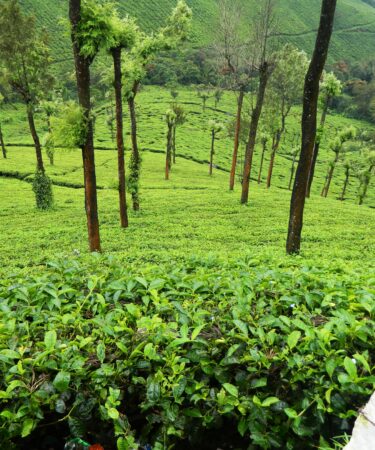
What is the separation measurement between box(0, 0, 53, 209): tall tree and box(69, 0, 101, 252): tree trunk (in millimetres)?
16032

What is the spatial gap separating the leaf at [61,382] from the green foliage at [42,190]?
27.3m

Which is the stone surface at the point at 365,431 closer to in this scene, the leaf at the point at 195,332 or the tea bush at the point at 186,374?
the tea bush at the point at 186,374

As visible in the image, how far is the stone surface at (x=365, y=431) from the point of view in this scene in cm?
235

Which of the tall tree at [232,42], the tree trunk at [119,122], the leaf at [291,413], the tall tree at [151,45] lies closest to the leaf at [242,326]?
the leaf at [291,413]

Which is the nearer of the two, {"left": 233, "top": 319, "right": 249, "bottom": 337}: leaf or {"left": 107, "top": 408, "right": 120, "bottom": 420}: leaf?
{"left": 107, "top": 408, "right": 120, "bottom": 420}: leaf

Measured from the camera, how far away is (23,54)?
83.4 ft

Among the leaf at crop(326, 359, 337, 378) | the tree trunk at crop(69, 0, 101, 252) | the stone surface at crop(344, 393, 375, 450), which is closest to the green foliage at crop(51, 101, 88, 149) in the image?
the tree trunk at crop(69, 0, 101, 252)

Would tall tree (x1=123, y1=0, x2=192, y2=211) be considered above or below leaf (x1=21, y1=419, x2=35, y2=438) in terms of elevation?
above

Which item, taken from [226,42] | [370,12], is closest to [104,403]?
[226,42]

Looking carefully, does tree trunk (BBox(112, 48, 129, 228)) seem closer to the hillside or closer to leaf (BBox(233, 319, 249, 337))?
leaf (BBox(233, 319, 249, 337))

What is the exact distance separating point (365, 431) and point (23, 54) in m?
29.7

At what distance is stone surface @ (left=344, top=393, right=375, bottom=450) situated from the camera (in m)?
2.35

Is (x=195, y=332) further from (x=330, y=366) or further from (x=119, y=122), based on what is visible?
(x=119, y=122)

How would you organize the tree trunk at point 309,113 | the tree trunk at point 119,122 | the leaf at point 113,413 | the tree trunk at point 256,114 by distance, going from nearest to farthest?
the leaf at point 113,413 → the tree trunk at point 309,113 → the tree trunk at point 119,122 → the tree trunk at point 256,114
